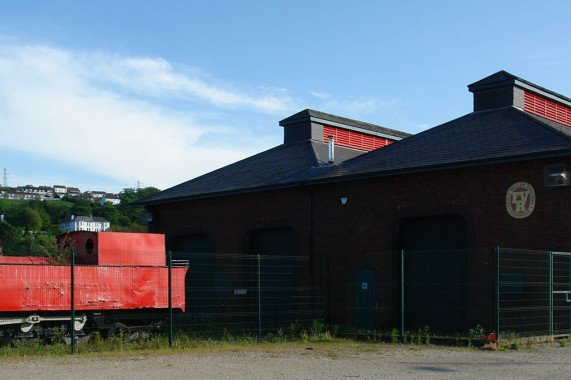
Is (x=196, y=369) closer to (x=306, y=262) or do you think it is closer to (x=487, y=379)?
(x=487, y=379)

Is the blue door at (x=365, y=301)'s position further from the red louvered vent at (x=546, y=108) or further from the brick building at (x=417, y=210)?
the red louvered vent at (x=546, y=108)

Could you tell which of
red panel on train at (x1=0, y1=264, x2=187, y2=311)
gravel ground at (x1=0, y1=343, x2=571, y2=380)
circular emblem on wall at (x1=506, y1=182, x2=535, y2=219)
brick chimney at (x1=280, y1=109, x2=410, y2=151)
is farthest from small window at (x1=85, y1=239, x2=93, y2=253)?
brick chimney at (x1=280, y1=109, x2=410, y2=151)

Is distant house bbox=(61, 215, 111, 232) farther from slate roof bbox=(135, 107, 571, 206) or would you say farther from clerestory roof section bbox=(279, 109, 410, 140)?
slate roof bbox=(135, 107, 571, 206)

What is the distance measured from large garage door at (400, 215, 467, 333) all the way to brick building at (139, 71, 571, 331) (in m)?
0.03

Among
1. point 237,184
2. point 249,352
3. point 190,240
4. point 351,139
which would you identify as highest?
point 351,139

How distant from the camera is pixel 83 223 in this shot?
477 feet

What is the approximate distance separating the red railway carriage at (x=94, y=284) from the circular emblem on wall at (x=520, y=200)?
8378mm

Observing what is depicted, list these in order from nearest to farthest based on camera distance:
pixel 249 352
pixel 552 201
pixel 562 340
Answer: pixel 249 352
pixel 562 340
pixel 552 201

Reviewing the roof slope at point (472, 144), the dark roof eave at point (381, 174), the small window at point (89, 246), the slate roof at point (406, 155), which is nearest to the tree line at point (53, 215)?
the slate roof at point (406, 155)

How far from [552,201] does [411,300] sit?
16.2ft

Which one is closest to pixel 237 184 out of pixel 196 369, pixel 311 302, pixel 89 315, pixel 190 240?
pixel 190 240

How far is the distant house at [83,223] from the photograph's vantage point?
136000 mm

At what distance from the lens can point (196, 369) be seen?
12500 millimetres

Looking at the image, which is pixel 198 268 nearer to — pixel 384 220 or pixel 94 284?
pixel 384 220
